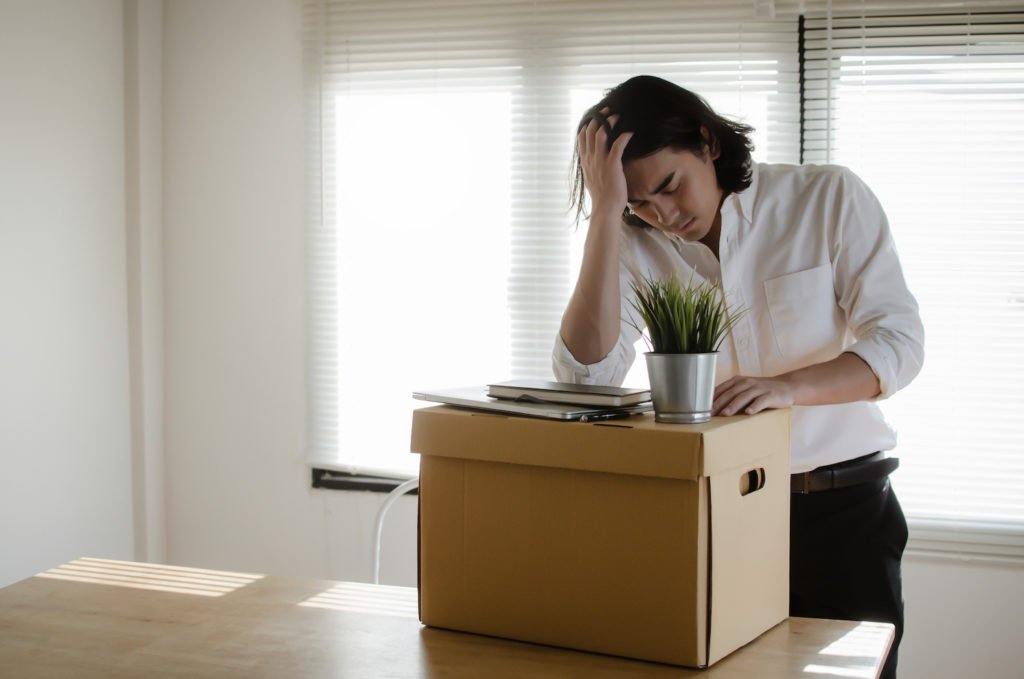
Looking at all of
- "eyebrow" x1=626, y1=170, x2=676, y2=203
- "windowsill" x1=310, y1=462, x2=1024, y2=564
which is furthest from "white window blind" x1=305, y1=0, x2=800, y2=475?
"eyebrow" x1=626, y1=170, x2=676, y2=203

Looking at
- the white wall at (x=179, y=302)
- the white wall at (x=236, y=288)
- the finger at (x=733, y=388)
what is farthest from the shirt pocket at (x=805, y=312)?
the white wall at (x=236, y=288)

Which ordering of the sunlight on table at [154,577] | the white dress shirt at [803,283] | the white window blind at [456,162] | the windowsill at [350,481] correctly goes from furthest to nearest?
1. the windowsill at [350,481]
2. the white window blind at [456,162]
3. the white dress shirt at [803,283]
4. the sunlight on table at [154,577]

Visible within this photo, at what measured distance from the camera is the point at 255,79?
344 centimetres

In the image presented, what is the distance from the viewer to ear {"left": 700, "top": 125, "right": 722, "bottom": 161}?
5.97 feet

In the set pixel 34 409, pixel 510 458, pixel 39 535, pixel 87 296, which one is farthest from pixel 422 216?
pixel 510 458

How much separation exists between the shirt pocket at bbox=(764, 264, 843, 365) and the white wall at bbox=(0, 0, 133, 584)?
2.23 m

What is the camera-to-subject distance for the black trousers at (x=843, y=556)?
1.81m

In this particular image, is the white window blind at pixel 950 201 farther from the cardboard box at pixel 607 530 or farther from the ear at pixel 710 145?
the cardboard box at pixel 607 530

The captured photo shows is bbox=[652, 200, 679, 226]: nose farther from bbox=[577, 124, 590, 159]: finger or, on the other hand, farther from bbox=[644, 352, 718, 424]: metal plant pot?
bbox=[644, 352, 718, 424]: metal plant pot

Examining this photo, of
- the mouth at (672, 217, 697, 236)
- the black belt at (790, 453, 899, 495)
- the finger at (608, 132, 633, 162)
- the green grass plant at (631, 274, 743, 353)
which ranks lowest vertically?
the black belt at (790, 453, 899, 495)

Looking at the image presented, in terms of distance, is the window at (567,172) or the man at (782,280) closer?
the man at (782,280)

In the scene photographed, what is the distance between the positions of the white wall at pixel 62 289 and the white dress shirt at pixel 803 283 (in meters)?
1.93

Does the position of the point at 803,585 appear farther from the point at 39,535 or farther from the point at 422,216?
the point at 39,535

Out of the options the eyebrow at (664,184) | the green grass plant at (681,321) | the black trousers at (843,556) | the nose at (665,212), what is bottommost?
the black trousers at (843,556)
